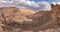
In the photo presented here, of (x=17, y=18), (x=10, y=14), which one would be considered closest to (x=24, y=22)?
(x=17, y=18)

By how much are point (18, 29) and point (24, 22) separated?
113 millimetres

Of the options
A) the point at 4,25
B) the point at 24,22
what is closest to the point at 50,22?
the point at 24,22

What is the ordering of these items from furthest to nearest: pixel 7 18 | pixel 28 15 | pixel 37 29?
pixel 28 15, pixel 7 18, pixel 37 29

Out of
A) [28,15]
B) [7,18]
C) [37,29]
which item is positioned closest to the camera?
[37,29]

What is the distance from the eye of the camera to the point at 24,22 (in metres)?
1.03

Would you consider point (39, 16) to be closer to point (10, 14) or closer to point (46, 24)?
point (46, 24)

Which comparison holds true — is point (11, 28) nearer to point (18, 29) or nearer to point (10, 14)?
point (18, 29)

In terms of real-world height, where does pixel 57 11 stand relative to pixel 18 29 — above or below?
above

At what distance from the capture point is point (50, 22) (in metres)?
1.00

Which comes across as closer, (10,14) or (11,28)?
(11,28)

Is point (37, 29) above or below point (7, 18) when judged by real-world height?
below

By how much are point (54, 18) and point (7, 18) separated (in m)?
0.37

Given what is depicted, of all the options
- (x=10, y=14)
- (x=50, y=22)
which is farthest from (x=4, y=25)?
(x=50, y=22)

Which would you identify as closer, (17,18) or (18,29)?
(18,29)
